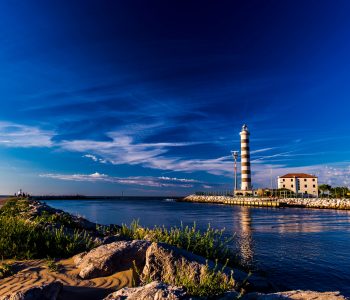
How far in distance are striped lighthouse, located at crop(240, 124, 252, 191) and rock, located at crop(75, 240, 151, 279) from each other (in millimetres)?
88520

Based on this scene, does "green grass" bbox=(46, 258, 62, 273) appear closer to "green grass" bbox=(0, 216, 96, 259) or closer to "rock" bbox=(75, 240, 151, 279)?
"rock" bbox=(75, 240, 151, 279)

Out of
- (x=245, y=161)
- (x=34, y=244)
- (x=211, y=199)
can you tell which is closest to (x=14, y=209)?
(x=34, y=244)

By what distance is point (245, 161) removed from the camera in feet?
309

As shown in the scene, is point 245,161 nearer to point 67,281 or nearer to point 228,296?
point 67,281

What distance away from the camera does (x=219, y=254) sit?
11352 millimetres

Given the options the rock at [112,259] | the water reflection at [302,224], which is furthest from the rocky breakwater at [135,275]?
the water reflection at [302,224]

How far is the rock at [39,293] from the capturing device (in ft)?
15.3

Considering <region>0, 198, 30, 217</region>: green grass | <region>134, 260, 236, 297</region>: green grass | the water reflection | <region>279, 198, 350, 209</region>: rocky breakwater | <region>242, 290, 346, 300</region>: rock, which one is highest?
<region>279, 198, 350, 209</region>: rocky breakwater

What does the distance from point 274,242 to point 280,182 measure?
107 metres

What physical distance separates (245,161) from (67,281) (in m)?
89.9

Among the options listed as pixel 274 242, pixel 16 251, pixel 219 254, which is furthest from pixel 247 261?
pixel 16 251

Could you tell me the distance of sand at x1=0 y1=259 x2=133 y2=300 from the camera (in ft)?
21.1

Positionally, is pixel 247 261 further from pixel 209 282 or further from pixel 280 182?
pixel 280 182

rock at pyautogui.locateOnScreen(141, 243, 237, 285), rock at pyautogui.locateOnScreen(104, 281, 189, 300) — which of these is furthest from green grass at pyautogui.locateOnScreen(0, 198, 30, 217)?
rock at pyautogui.locateOnScreen(104, 281, 189, 300)
